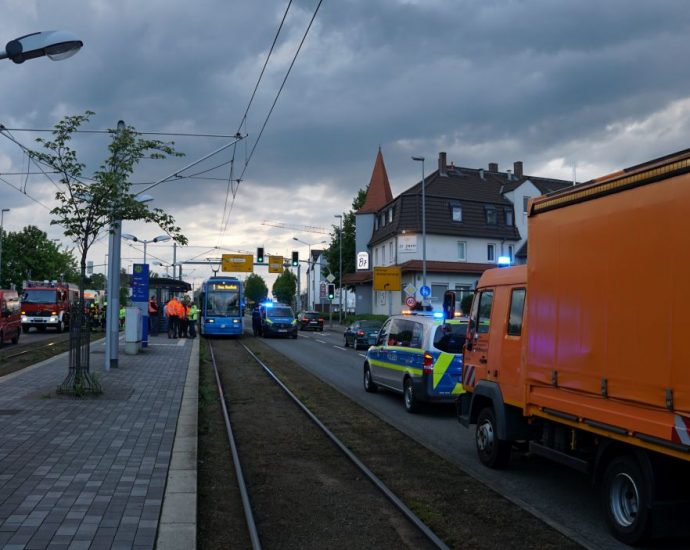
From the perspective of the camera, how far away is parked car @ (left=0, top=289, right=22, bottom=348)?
26469mm

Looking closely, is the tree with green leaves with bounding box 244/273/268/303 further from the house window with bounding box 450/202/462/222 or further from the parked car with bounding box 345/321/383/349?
the parked car with bounding box 345/321/383/349

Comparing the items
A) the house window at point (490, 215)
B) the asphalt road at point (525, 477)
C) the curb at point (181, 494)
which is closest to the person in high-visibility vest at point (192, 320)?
the asphalt road at point (525, 477)

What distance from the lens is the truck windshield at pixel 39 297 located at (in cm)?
3838


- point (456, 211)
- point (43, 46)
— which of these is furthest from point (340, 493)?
point (456, 211)

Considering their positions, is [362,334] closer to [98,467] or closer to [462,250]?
[98,467]

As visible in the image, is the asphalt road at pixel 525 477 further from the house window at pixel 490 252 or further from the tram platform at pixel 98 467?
the house window at pixel 490 252

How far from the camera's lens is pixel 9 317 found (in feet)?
90.2

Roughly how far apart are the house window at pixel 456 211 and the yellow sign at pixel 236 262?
67.0ft

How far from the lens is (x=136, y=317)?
70.2 feet

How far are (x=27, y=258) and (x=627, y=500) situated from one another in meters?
69.2

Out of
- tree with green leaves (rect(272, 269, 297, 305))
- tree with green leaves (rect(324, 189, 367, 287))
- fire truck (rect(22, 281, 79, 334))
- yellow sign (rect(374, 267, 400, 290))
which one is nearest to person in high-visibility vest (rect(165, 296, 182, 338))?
fire truck (rect(22, 281, 79, 334))

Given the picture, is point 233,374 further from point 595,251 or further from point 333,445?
point 595,251

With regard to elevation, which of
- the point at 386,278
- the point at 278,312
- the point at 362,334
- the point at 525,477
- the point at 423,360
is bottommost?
the point at 525,477

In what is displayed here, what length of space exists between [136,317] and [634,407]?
1816 cm
